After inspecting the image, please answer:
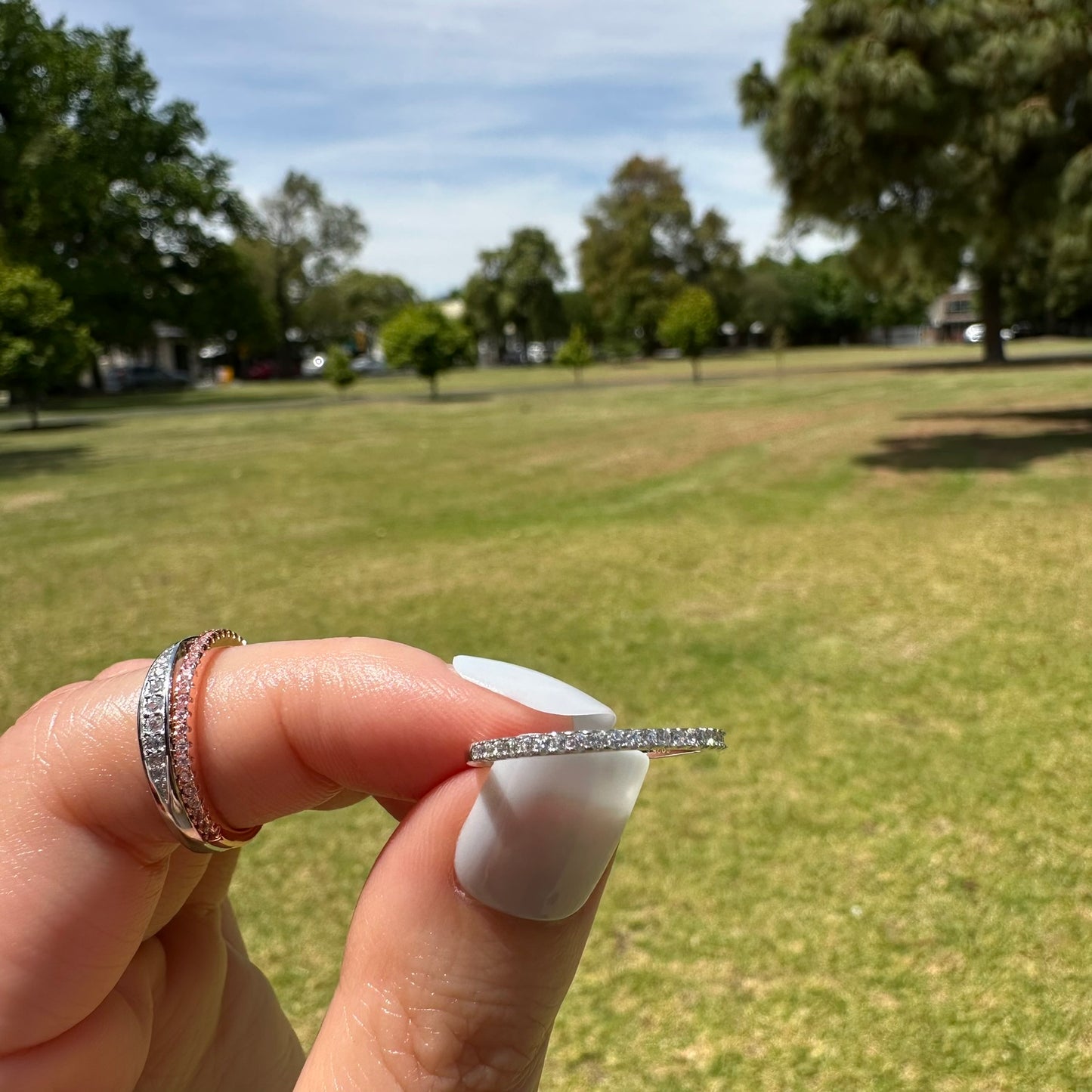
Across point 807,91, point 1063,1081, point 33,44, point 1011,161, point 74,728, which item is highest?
point 33,44

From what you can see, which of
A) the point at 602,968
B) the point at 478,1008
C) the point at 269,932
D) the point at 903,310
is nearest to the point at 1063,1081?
the point at 602,968

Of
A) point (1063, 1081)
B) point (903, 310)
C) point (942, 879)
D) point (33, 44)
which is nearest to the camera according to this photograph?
point (1063, 1081)

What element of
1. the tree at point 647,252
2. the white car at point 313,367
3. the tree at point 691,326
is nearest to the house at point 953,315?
Answer: the tree at point 647,252

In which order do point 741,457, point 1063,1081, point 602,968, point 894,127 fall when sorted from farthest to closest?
1. point 741,457
2. point 894,127
3. point 602,968
4. point 1063,1081

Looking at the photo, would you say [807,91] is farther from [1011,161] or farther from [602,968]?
[602,968]

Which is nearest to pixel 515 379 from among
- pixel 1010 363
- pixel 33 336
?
pixel 1010 363

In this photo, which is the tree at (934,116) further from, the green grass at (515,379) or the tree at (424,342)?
the green grass at (515,379)
